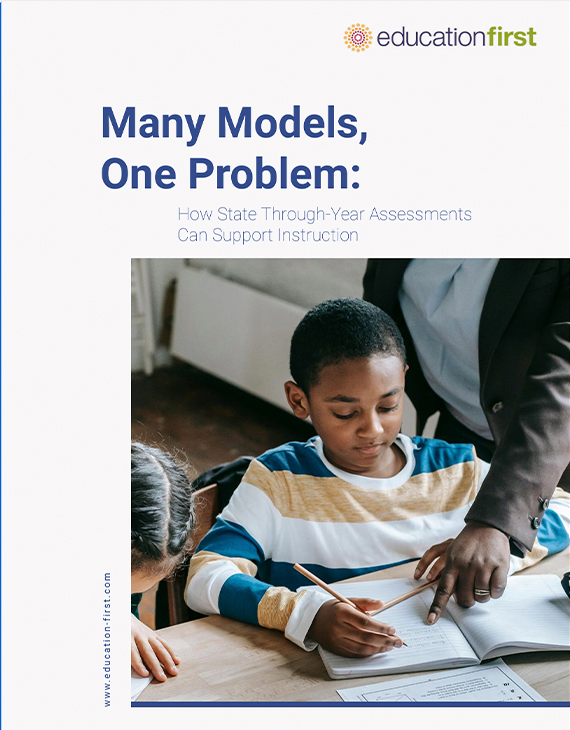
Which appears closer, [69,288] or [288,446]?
[69,288]

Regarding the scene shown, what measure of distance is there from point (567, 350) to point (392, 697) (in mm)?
586

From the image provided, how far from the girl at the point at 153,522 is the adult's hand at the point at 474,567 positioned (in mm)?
388

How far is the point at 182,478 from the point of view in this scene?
3.59ft

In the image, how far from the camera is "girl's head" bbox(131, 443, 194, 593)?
1.06 m

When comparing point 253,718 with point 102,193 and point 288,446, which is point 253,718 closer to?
point 288,446

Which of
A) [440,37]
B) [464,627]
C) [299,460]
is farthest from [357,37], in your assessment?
[464,627]

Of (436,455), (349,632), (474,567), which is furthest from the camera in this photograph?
(436,455)

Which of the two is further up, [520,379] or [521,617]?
[520,379]

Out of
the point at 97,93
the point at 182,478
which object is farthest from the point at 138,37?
the point at 182,478

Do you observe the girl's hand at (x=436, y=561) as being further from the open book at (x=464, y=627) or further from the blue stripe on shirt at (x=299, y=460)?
the blue stripe on shirt at (x=299, y=460)

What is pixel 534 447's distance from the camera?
3.74 ft

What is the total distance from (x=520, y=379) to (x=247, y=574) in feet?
1.75

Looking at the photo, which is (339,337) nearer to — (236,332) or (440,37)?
(440,37)

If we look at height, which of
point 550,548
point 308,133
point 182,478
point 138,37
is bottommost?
point 550,548
